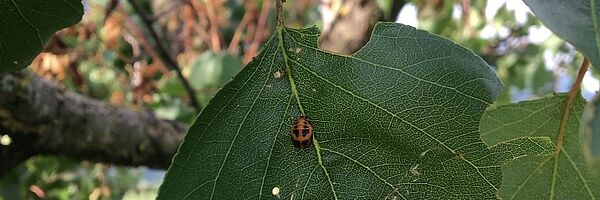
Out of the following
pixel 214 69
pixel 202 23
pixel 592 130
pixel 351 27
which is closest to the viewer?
pixel 592 130

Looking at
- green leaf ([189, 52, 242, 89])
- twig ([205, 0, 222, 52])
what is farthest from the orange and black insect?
twig ([205, 0, 222, 52])

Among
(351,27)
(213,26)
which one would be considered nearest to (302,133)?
(351,27)

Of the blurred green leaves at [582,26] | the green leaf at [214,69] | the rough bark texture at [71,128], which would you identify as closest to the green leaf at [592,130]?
the blurred green leaves at [582,26]

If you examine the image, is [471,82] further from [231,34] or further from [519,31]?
[231,34]

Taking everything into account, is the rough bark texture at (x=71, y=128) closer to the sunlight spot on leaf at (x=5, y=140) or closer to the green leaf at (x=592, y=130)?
the sunlight spot on leaf at (x=5, y=140)

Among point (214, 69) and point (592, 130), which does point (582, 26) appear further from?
point (214, 69)

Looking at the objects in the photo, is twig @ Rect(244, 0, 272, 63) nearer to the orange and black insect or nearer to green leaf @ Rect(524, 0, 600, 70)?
the orange and black insect
